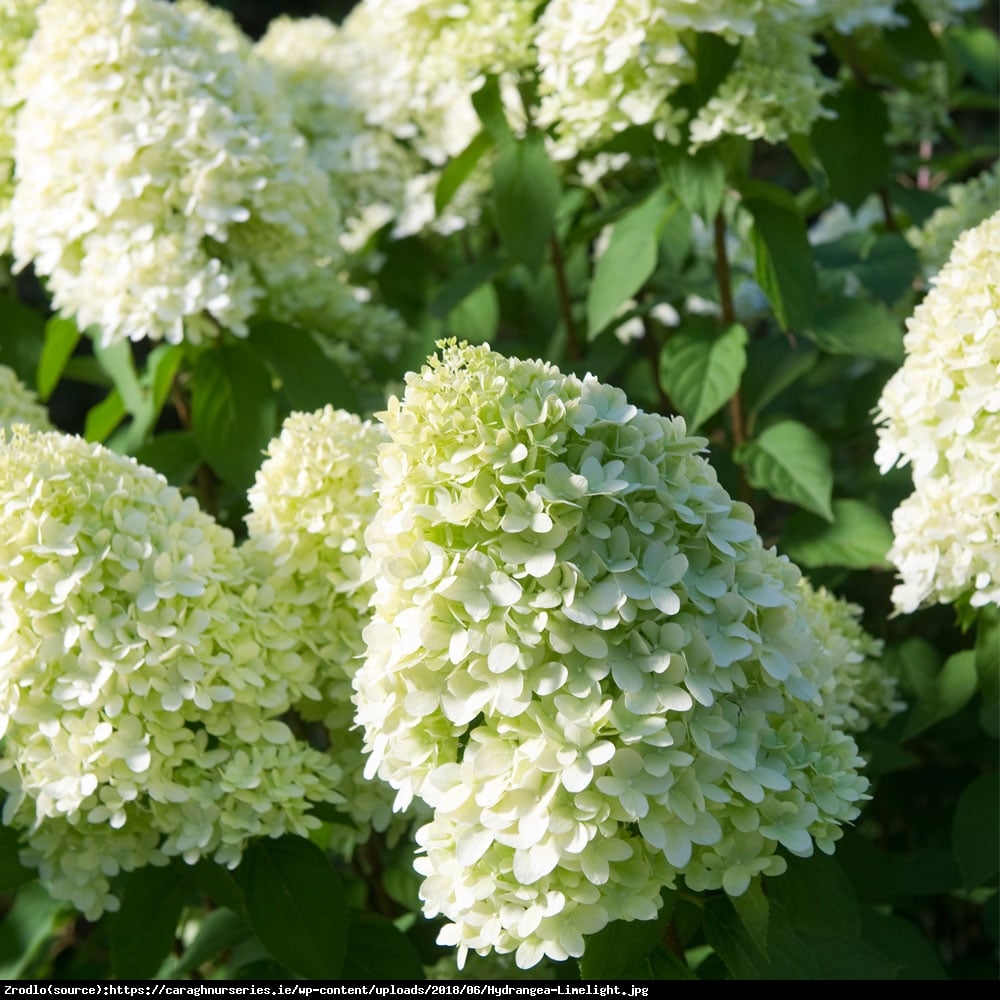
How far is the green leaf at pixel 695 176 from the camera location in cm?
208

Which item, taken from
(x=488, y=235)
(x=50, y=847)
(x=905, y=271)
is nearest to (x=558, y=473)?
(x=50, y=847)

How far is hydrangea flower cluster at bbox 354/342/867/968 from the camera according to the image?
3.82ft

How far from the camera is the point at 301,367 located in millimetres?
2219

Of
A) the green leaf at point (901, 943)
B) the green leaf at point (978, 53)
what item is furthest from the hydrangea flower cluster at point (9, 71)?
the green leaf at point (978, 53)

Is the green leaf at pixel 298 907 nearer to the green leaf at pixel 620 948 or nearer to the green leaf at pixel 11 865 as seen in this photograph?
the green leaf at pixel 11 865

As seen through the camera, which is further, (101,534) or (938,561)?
(938,561)

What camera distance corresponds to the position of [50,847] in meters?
1.62

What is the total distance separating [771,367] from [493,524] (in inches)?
55.3

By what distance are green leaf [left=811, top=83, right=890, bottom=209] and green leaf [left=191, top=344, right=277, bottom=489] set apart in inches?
44.0

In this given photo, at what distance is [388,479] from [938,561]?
78 cm

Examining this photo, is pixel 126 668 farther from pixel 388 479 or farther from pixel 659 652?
pixel 659 652

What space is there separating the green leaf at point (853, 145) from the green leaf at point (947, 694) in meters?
0.94

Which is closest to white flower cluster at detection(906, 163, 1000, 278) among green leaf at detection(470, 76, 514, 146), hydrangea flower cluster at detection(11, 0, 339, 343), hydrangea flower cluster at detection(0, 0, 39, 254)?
green leaf at detection(470, 76, 514, 146)

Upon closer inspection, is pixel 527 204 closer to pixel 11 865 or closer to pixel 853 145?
pixel 853 145
